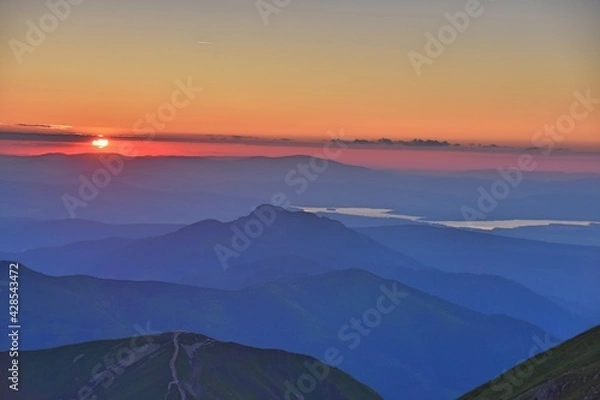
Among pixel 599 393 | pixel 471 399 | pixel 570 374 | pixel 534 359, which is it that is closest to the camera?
pixel 599 393

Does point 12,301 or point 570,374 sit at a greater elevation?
point 12,301

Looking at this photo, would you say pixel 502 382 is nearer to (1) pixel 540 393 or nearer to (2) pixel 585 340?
(2) pixel 585 340

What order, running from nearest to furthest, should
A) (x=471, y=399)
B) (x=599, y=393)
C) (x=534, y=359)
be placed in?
(x=599, y=393)
(x=471, y=399)
(x=534, y=359)

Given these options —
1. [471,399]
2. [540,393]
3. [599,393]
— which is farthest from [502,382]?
[599,393]

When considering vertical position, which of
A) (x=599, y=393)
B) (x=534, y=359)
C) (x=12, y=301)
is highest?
(x=12, y=301)

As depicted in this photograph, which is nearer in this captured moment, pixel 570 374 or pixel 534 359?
pixel 570 374

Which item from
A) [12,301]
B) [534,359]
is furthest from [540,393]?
[12,301]
